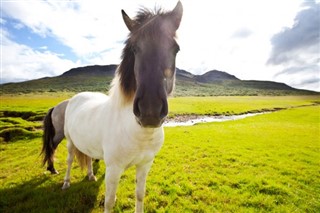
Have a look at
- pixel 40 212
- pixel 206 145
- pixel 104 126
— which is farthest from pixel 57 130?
pixel 206 145

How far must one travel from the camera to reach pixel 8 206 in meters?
4.95

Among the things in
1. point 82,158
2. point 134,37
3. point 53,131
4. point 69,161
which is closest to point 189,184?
point 82,158

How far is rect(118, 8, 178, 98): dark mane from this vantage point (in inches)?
108

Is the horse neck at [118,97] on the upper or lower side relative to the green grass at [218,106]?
upper

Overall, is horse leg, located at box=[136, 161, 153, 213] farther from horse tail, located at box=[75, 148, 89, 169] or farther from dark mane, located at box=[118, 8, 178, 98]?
horse tail, located at box=[75, 148, 89, 169]

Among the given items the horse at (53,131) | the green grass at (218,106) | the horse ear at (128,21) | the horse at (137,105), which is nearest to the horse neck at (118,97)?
the horse at (137,105)

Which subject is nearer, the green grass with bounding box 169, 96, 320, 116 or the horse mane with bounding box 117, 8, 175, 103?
the horse mane with bounding box 117, 8, 175, 103

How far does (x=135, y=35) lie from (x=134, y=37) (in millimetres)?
33

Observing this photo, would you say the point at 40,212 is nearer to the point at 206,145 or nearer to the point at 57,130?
the point at 57,130

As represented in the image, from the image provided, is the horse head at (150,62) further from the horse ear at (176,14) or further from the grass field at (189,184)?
the grass field at (189,184)

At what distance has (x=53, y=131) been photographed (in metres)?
6.81

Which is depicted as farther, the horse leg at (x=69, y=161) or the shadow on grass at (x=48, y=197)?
the horse leg at (x=69, y=161)

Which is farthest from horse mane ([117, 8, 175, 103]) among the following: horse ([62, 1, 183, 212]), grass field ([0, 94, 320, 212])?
grass field ([0, 94, 320, 212])

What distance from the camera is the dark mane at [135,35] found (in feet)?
9.00
